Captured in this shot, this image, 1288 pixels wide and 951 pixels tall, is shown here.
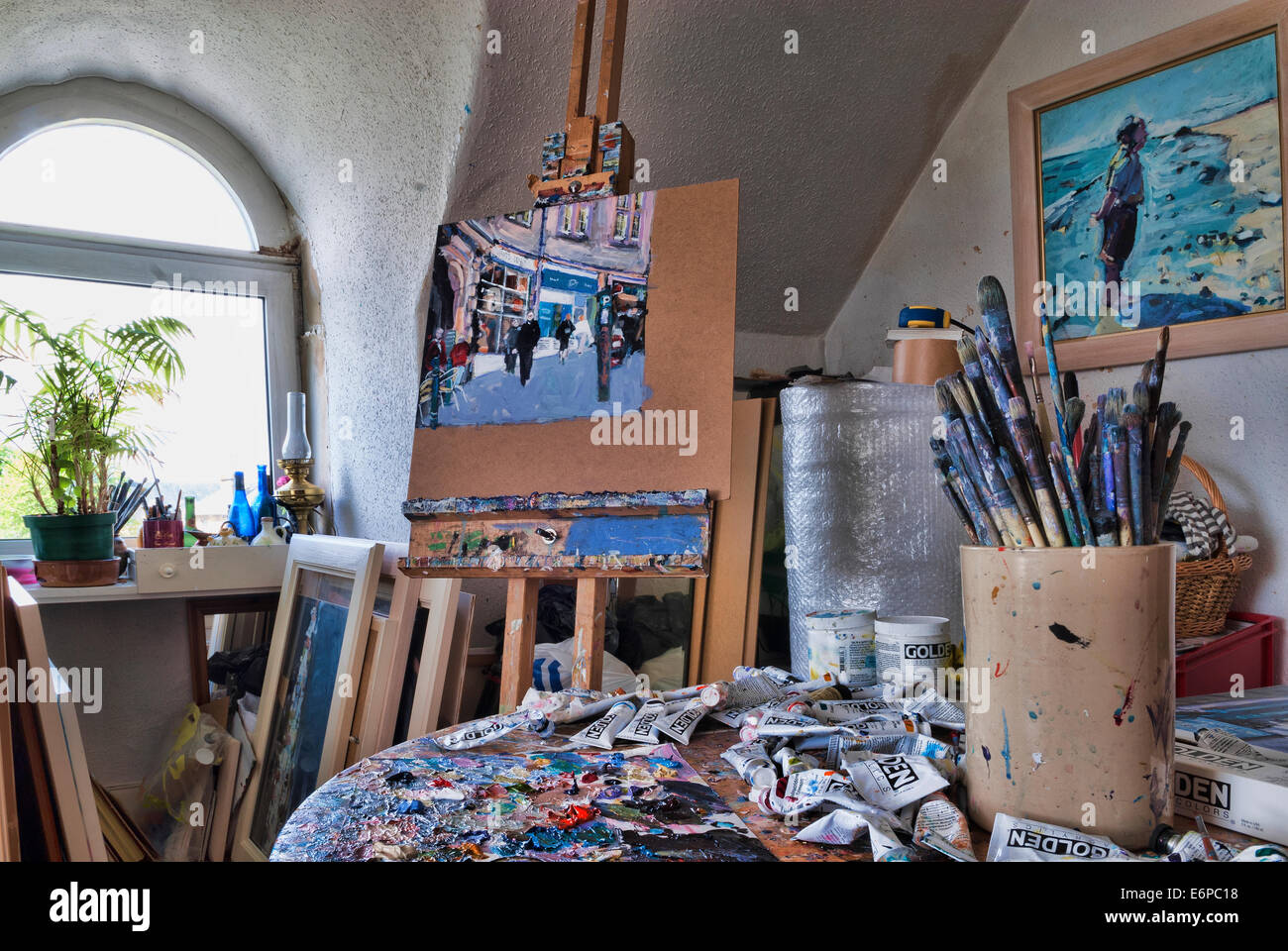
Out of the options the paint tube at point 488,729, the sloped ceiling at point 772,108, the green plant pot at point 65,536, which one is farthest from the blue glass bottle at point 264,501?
the paint tube at point 488,729

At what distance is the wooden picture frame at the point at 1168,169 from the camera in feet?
5.82

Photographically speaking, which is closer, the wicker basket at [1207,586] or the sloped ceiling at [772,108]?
the wicker basket at [1207,586]

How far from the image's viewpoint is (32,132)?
2371 mm

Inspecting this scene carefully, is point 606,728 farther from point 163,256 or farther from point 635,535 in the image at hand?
point 163,256

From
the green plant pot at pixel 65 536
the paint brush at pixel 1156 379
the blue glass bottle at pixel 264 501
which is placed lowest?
the green plant pot at pixel 65 536

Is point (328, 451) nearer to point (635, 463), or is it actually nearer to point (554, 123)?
point (554, 123)

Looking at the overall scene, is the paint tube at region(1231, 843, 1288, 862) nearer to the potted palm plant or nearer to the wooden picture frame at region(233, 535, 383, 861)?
the wooden picture frame at region(233, 535, 383, 861)

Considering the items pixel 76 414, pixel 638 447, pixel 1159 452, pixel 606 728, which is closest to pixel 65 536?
pixel 76 414

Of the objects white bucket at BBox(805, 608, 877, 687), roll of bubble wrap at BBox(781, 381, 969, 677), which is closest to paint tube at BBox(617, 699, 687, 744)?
white bucket at BBox(805, 608, 877, 687)

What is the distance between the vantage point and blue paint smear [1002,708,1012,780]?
0.73m

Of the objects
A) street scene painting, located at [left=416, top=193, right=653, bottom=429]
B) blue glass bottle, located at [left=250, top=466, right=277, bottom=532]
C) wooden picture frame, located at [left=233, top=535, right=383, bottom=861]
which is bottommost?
wooden picture frame, located at [left=233, top=535, right=383, bottom=861]

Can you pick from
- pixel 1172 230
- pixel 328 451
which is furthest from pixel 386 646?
pixel 1172 230

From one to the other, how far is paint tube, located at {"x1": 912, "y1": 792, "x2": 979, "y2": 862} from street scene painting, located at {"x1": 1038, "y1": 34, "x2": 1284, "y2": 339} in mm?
1602

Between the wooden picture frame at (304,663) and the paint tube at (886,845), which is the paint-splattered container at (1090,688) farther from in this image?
the wooden picture frame at (304,663)
